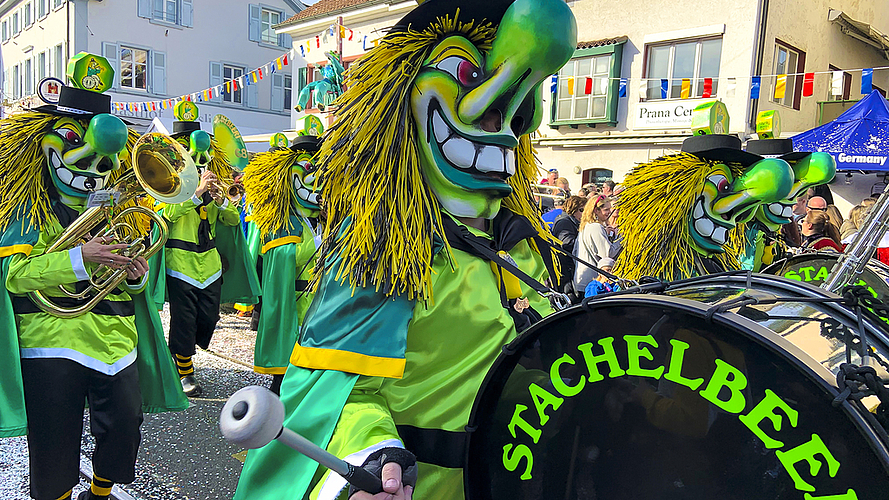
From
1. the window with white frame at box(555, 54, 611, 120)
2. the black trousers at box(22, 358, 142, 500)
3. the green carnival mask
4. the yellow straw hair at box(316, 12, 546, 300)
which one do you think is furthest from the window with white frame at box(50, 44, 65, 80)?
the green carnival mask

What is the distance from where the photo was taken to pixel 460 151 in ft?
4.82

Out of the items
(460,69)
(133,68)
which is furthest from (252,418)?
(133,68)

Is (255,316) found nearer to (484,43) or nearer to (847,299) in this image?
(484,43)

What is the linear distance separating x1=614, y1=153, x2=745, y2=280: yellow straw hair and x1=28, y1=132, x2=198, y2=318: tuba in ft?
7.72

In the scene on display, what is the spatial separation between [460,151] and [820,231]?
524 cm

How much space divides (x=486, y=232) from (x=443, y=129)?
297 mm

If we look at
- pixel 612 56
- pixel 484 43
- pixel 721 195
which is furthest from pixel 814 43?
pixel 484 43

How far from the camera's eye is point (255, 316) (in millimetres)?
7016

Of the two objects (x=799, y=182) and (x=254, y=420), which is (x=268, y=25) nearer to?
(x=799, y=182)

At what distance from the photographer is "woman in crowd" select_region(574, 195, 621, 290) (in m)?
5.13

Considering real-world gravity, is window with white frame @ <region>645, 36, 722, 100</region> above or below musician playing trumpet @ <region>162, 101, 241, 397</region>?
above

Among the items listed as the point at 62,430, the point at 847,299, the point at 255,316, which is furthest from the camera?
the point at 255,316

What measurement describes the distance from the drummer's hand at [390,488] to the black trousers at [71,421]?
2.08m

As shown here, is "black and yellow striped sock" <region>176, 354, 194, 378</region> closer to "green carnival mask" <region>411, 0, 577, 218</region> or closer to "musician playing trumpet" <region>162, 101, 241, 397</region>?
"musician playing trumpet" <region>162, 101, 241, 397</region>
